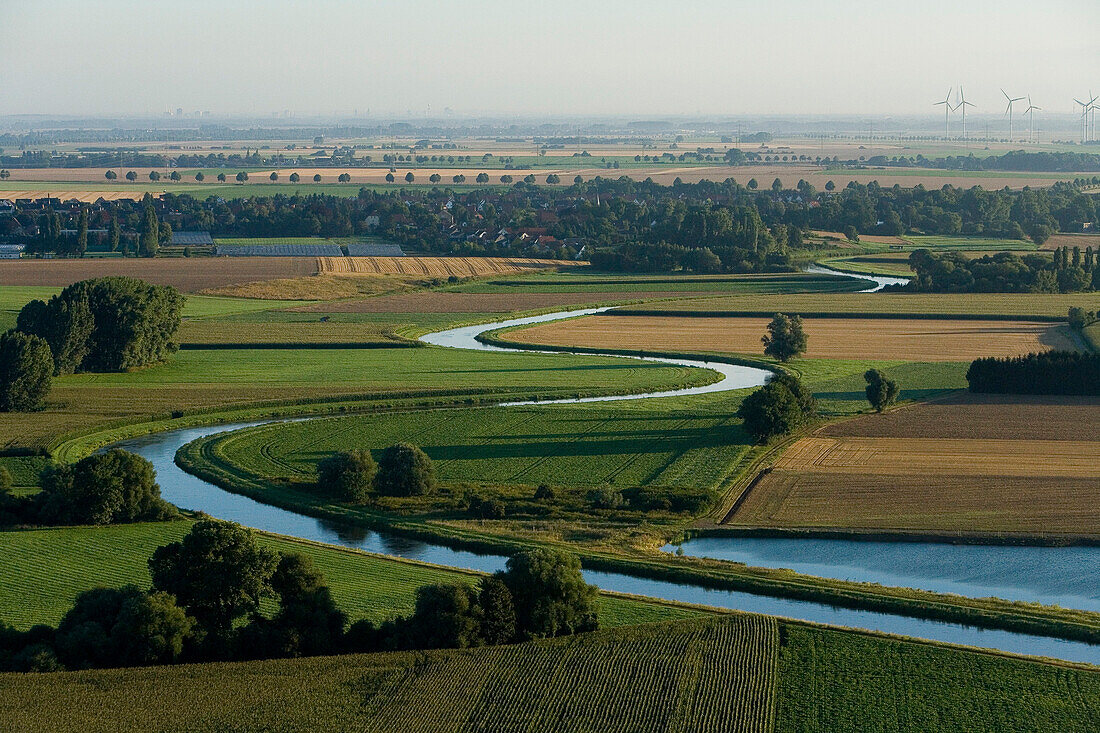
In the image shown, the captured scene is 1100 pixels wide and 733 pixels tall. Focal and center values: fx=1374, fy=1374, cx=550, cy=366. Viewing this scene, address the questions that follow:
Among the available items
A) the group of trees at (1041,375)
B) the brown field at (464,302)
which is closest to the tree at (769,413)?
the group of trees at (1041,375)

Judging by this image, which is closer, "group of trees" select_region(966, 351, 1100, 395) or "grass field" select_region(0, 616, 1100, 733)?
"grass field" select_region(0, 616, 1100, 733)

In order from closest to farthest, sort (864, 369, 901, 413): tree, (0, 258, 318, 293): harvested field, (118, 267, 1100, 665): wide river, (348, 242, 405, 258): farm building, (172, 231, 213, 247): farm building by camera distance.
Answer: (118, 267, 1100, 665): wide river < (864, 369, 901, 413): tree < (0, 258, 318, 293): harvested field < (348, 242, 405, 258): farm building < (172, 231, 213, 247): farm building

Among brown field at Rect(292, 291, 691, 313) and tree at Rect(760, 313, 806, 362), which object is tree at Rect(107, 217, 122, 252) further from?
tree at Rect(760, 313, 806, 362)

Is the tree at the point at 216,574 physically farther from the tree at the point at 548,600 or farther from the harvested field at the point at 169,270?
the harvested field at the point at 169,270

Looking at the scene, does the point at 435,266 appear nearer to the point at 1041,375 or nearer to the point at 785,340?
the point at 785,340

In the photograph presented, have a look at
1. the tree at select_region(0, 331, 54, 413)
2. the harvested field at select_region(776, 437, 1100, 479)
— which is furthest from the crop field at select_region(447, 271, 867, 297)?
the harvested field at select_region(776, 437, 1100, 479)

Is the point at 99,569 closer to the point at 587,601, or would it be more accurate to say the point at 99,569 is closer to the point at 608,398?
the point at 587,601
